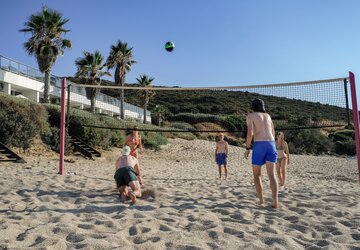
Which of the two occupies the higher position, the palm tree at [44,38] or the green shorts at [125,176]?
the palm tree at [44,38]

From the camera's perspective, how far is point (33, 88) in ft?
83.3

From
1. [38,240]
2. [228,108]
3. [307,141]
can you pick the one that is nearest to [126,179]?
[38,240]

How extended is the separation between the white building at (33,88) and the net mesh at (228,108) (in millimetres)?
97

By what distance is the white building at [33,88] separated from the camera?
22859mm

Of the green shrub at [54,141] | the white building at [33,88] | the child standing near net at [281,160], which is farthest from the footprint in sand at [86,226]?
the white building at [33,88]

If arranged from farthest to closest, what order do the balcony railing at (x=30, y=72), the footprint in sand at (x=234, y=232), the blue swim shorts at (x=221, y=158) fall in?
the balcony railing at (x=30, y=72)
the blue swim shorts at (x=221, y=158)
the footprint in sand at (x=234, y=232)

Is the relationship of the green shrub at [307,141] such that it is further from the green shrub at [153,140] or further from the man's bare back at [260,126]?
the man's bare back at [260,126]

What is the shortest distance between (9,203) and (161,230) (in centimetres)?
240

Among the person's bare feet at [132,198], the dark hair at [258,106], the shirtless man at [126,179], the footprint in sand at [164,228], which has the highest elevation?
the dark hair at [258,106]

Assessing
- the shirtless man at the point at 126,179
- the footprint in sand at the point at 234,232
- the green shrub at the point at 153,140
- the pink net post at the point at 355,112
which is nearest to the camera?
the footprint in sand at the point at 234,232

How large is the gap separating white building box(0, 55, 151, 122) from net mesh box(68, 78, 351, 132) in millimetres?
97

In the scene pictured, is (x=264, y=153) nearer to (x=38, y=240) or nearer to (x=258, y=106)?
(x=258, y=106)

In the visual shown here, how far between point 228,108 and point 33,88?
56.8 feet

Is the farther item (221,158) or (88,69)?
(88,69)
